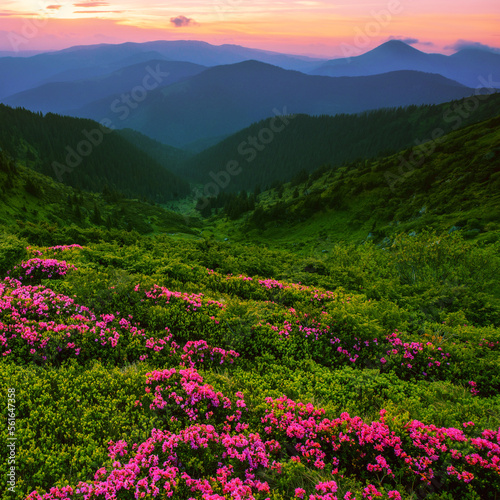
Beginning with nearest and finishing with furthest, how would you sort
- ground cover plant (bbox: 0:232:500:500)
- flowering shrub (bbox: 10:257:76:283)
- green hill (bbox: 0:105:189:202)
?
ground cover plant (bbox: 0:232:500:500) → flowering shrub (bbox: 10:257:76:283) → green hill (bbox: 0:105:189:202)

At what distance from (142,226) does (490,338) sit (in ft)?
258

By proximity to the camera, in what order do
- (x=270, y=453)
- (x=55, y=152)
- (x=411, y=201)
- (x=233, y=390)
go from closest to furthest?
(x=270, y=453)
(x=233, y=390)
(x=411, y=201)
(x=55, y=152)

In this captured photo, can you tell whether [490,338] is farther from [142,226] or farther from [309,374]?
[142,226]

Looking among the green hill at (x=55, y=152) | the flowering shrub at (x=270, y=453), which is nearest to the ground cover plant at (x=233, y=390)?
the flowering shrub at (x=270, y=453)

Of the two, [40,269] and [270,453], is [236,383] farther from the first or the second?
[40,269]

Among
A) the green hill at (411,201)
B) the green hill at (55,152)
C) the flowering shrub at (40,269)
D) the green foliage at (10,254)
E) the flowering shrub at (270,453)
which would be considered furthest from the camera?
the green hill at (55,152)

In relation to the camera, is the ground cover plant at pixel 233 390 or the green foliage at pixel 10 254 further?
the green foliage at pixel 10 254

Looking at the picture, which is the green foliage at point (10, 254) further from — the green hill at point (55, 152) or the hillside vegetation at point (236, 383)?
the green hill at point (55, 152)

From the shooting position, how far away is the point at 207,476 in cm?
537

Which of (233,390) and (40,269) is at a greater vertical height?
(40,269)

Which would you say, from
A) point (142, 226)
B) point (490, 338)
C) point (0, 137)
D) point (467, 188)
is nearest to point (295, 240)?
point (467, 188)

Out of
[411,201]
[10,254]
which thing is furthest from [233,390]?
[411,201]

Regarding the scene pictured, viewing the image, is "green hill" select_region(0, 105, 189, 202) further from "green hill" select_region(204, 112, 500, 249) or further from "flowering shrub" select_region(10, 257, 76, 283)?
"flowering shrub" select_region(10, 257, 76, 283)

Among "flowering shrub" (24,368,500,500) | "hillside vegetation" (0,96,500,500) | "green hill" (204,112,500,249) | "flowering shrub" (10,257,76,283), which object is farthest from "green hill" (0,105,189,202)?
"flowering shrub" (24,368,500,500)
